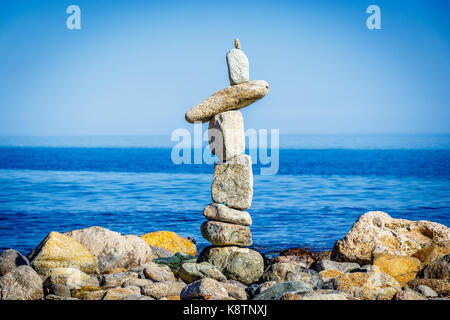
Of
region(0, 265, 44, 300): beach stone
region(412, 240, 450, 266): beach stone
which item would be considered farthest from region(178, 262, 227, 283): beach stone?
region(412, 240, 450, 266): beach stone

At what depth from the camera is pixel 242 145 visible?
10.6 m

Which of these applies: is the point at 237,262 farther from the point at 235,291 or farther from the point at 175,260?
the point at 175,260

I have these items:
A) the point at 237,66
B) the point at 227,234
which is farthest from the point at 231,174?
the point at 237,66

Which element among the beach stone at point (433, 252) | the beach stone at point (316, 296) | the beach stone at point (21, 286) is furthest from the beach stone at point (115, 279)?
the beach stone at point (433, 252)

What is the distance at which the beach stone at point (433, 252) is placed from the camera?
1016 cm

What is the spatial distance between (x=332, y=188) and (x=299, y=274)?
2449 cm

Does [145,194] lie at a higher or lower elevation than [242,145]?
lower

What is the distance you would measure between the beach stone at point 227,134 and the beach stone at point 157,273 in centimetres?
256

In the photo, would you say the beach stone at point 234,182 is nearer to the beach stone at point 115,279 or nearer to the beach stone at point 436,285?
the beach stone at point 115,279

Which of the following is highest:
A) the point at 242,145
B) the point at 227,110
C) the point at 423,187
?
the point at 227,110

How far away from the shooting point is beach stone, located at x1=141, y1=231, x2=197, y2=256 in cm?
1383
